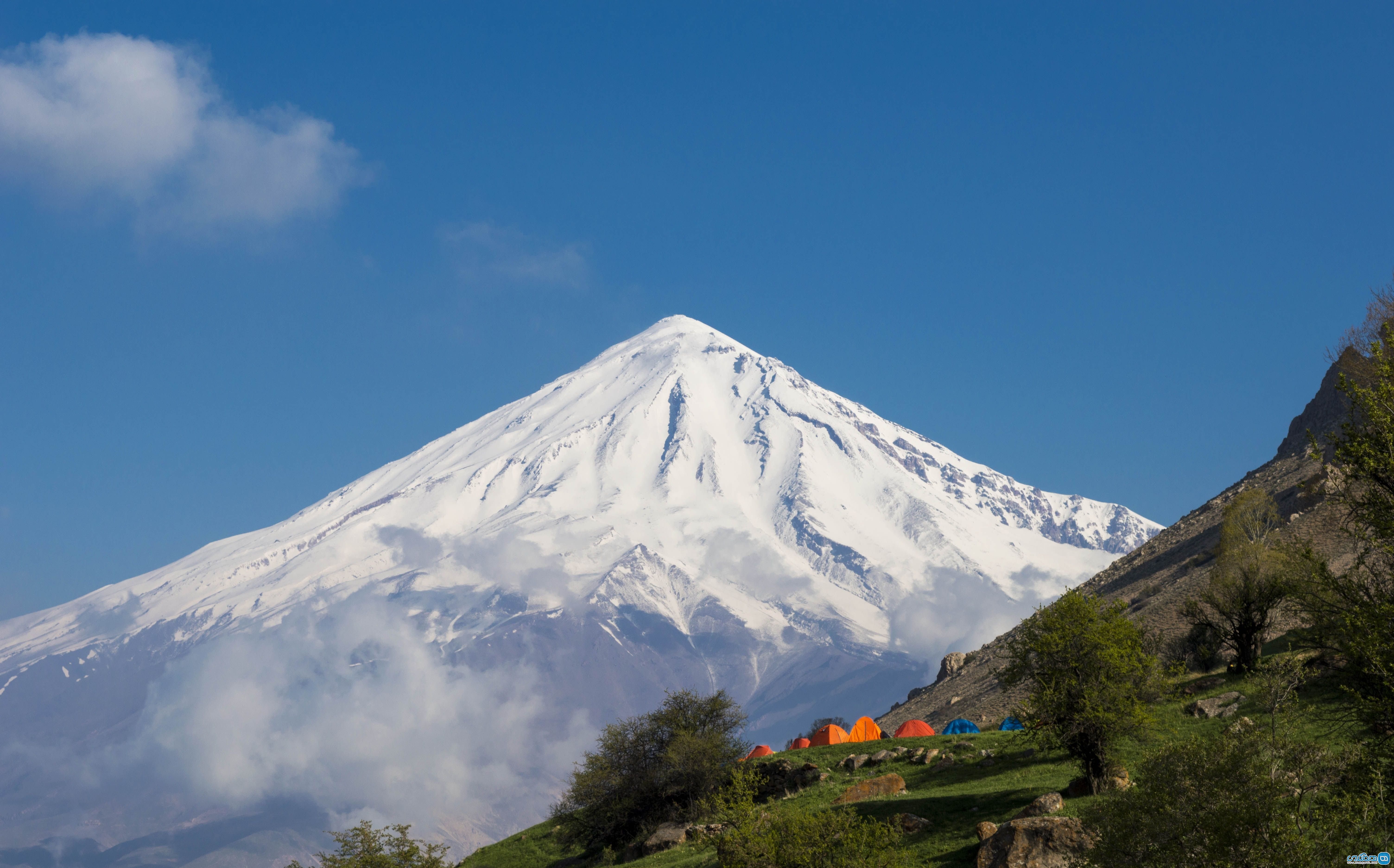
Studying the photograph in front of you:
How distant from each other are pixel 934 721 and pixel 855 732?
6091mm

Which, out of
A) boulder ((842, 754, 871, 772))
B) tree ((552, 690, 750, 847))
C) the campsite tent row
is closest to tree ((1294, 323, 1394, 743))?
boulder ((842, 754, 871, 772))

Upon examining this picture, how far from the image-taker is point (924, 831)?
31.3 m

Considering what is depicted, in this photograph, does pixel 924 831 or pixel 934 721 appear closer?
pixel 924 831

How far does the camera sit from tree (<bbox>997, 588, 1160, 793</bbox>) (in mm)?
31641

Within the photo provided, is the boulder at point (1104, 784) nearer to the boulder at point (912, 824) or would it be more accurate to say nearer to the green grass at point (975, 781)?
the green grass at point (975, 781)

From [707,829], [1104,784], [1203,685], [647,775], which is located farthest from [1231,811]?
[647,775]

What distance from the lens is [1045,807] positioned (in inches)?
1153

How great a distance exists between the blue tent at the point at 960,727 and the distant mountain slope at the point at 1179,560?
2807 mm

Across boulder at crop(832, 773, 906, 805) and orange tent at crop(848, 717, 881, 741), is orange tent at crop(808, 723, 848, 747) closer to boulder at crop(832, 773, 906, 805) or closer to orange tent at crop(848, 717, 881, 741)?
orange tent at crop(848, 717, 881, 741)

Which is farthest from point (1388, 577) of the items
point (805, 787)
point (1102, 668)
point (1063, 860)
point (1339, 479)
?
point (1339, 479)

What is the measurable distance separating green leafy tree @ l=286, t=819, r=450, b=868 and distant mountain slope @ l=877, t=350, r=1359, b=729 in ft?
95.0

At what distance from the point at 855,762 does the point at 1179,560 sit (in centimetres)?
4297

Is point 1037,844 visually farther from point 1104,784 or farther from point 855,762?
point 855,762

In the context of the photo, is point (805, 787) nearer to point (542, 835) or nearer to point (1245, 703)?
point (1245, 703)
